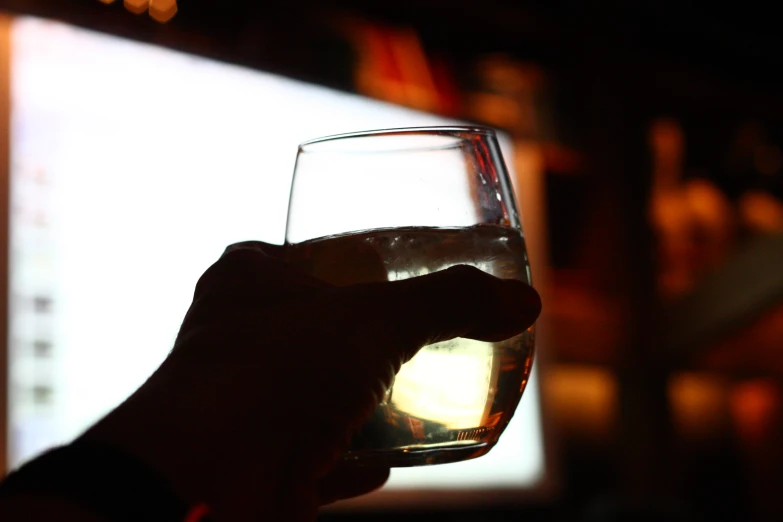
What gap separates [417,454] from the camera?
542 mm

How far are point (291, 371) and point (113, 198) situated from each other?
121 cm

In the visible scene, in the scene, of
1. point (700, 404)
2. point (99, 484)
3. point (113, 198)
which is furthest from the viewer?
point (700, 404)

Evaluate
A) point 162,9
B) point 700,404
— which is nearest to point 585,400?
point 700,404

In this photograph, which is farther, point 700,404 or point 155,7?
point 700,404

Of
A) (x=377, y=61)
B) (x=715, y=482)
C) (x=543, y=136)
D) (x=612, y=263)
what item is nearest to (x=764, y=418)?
(x=715, y=482)

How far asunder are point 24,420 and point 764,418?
2.75 m

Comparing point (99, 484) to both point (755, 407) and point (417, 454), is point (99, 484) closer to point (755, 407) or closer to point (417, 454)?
point (417, 454)

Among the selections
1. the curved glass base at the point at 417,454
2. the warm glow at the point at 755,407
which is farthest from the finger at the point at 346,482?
the warm glow at the point at 755,407

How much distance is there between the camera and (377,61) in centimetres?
232

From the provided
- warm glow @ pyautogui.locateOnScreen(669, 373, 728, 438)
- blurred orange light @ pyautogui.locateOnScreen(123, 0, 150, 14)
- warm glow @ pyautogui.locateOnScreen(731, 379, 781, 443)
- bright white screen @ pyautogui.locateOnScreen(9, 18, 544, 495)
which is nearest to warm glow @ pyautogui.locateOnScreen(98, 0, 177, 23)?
blurred orange light @ pyautogui.locateOnScreen(123, 0, 150, 14)

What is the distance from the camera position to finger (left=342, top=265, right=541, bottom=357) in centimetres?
53

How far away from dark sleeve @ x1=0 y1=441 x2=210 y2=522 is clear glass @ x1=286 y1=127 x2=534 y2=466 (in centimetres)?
13

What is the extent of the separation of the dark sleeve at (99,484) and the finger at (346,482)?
244 millimetres

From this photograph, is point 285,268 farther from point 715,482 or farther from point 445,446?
point 715,482
